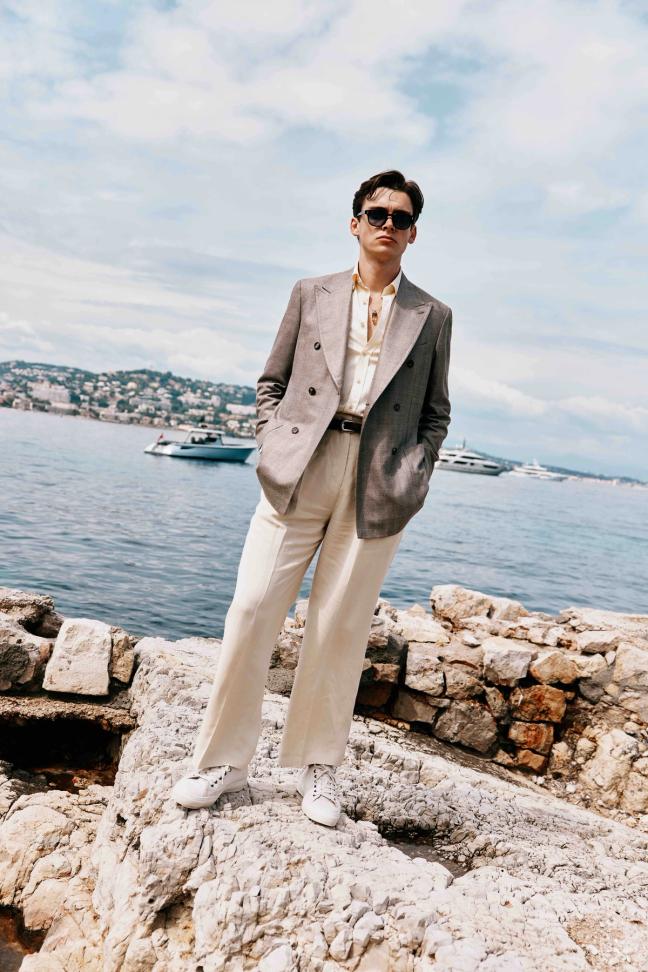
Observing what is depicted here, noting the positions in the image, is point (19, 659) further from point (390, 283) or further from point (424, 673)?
point (390, 283)

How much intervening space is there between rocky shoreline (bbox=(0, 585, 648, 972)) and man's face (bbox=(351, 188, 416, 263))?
Answer: 2.57 meters

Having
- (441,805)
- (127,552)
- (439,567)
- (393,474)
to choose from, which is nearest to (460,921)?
(441,805)

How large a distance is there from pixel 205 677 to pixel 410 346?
3.01m

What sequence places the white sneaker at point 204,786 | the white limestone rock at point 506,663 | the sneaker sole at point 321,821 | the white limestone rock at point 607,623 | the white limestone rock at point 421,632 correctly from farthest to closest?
the white limestone rock at point 607,623 → the white limestone rock at point 421,632 → the white limestone rock at point 506,663 → the sneaker sole at point 321,821 → the white sneaker at point 204,786

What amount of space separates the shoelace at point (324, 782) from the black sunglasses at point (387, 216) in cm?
252

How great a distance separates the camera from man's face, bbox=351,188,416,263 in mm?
3268

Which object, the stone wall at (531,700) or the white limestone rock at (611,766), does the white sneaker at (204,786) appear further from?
the white limestone rock at (611,766)

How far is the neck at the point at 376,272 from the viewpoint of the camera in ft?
11.1

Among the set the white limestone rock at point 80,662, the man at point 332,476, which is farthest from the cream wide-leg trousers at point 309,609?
the white limestone rock at point 80,662

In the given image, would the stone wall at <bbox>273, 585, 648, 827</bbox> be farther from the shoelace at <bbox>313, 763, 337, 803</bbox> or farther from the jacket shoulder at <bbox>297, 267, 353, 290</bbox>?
the jacket shoulder at <bbox>297, 267, 353, 290</bbox>

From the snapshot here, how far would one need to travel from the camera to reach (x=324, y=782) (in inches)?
137

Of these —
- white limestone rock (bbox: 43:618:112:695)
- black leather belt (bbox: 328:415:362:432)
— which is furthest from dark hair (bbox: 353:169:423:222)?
white limestone rock (bbox: 43:618:112:695)

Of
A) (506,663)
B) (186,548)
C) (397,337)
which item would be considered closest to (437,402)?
(397,337)

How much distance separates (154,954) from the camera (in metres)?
2.92
